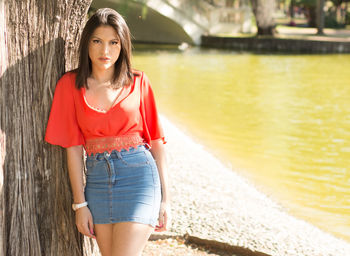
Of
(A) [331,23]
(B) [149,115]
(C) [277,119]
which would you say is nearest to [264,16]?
(A) [331,23]

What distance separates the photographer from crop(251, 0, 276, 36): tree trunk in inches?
883

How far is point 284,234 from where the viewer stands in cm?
385

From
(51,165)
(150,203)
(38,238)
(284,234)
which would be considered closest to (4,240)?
(38,238)

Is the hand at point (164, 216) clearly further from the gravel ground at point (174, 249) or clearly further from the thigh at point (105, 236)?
the gravel ground at point (174, 249)

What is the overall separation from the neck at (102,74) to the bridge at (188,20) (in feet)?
61.4

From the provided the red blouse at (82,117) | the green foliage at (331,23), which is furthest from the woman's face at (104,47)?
the green foliage at (331,23)

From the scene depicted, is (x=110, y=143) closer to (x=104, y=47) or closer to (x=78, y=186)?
(x=78, y=186)

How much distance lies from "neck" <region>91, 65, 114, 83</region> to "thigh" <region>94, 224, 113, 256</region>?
2.06 feet

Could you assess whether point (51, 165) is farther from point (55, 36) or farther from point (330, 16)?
point (330, 16)

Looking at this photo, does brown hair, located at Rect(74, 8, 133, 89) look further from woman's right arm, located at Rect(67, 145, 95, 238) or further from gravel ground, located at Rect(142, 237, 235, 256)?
gravel ground, located at Rect(142, 237, 235, 256)

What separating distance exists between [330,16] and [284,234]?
32090 millimetres

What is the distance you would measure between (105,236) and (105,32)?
857mm

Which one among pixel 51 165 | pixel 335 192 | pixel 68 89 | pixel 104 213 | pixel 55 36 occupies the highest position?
pixel 55 36

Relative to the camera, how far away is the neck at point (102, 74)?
235cm
